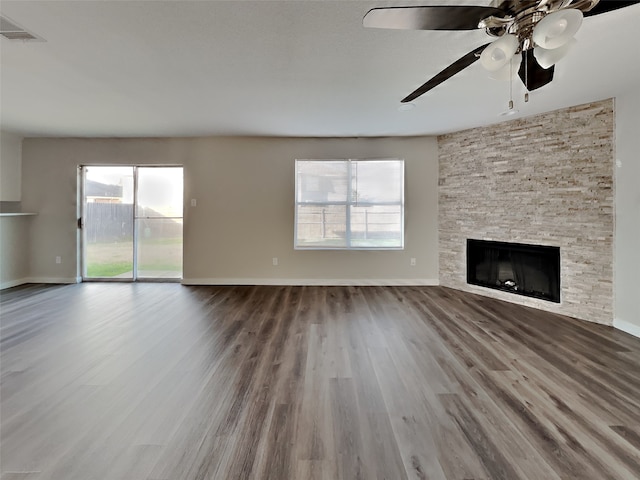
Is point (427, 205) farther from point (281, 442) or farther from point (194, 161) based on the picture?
point (281, 442)

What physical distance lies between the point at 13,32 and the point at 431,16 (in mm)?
2799

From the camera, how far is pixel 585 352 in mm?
2697

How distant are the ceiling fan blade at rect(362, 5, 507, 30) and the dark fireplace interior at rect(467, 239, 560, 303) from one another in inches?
133

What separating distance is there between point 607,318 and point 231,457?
411 cm

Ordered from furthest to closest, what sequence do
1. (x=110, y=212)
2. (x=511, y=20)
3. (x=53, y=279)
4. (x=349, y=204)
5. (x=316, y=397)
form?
(x=110, y=212)
(x=53, y=279)
(x=349, y=204)
(x=316, y=397)
(x=511, y=20)

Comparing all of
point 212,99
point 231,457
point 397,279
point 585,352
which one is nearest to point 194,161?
point 212,99

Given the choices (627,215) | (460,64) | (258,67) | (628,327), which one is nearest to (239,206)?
(258,67)

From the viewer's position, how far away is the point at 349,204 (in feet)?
17.3

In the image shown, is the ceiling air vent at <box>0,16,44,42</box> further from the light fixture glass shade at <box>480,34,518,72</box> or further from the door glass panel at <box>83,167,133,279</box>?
the door glass panel at <box>83,167,133,279</box>

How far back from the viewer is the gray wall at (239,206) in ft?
17.1

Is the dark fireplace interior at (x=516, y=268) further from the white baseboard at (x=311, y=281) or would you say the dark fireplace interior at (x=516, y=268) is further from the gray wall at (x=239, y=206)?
the white baseboard at (x=311, y=281)

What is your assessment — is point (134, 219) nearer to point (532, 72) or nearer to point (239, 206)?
point (239, 206)

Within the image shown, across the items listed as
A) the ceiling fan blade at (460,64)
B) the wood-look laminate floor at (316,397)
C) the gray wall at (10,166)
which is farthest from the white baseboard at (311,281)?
the ceiling fan blade at (460,64)

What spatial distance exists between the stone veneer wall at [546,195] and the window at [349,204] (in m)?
0.85
